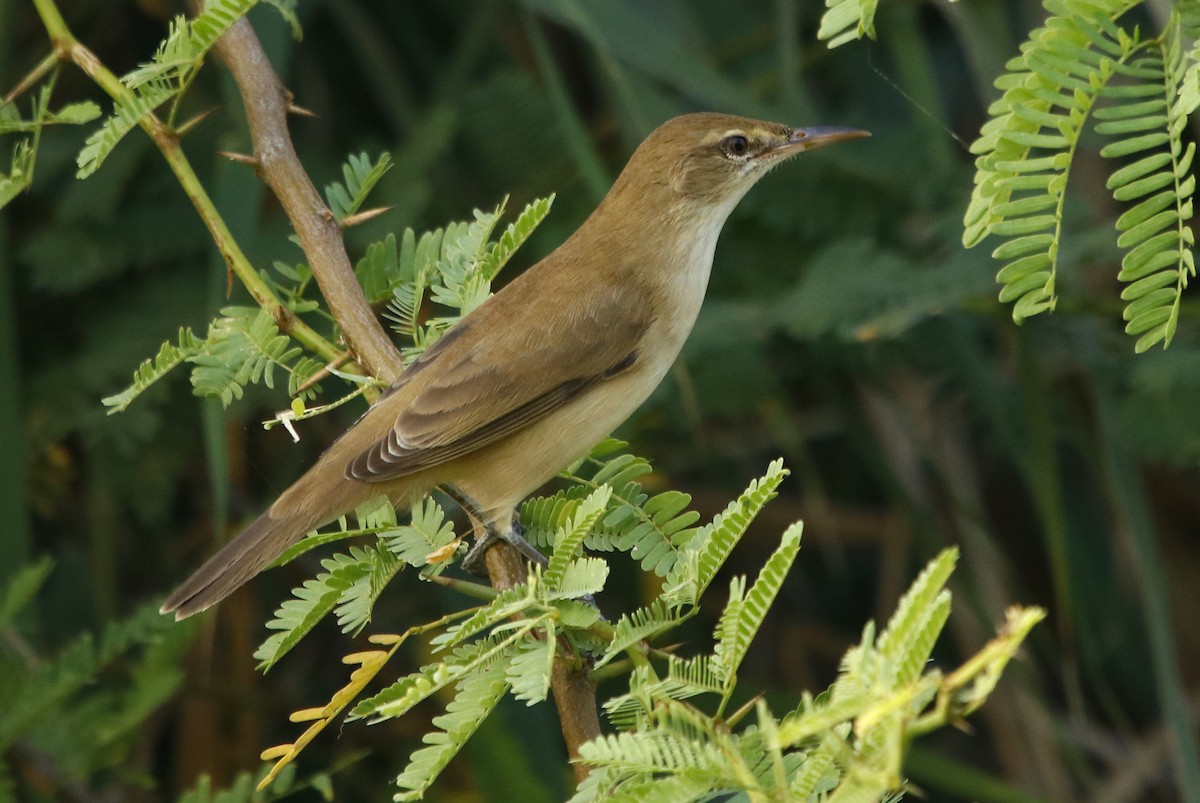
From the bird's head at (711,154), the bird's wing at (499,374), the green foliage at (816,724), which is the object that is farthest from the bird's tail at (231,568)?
the bird's head at (711,154)

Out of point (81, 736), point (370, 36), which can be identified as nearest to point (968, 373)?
point (370, 36)

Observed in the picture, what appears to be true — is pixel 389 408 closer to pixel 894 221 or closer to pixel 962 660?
pixel 894 221

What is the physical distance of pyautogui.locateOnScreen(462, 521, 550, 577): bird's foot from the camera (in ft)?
8.71

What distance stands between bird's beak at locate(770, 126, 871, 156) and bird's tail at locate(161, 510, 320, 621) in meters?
1.57

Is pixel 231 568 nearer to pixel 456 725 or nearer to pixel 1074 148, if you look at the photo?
pixel 456 725

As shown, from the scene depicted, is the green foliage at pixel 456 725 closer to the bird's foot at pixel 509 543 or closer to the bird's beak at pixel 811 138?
the bird's foot at pixel 509 543

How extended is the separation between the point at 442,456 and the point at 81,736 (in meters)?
1.15

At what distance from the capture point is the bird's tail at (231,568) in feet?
8.40

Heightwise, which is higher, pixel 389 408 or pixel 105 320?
pixel 105 320

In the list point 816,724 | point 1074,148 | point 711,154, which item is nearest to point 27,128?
point 711,154

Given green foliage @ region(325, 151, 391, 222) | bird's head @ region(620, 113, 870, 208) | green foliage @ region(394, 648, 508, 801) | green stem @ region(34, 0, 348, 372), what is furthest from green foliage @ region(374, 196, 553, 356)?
green foliage @ region(394, 648, 508, 801)

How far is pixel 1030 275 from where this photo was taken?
1.91 meters

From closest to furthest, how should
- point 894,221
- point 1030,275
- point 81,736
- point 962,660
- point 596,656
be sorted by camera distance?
A: point 1030,275 → point 596,656 → point 81,736 → point 894,221 → point 962,660

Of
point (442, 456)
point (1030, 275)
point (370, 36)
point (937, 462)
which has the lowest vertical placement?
point (937, 462)
